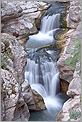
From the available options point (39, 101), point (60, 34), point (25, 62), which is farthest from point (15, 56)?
point (60, 34)

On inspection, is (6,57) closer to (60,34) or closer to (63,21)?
(60,34)

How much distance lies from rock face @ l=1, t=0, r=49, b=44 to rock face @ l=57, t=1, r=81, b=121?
0.71m

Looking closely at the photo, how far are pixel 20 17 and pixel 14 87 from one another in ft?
8.48

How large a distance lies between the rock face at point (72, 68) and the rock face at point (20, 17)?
707 millimetres

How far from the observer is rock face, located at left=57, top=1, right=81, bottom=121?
79.9 inches

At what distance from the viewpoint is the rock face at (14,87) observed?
2.54m

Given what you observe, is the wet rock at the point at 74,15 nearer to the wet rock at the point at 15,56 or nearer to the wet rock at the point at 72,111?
the wet rock at the point at 15,56

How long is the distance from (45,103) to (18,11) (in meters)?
1.45

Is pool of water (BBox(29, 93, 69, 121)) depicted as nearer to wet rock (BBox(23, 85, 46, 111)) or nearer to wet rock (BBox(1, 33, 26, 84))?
wet rock (BBox(23, 85, 46, 111))

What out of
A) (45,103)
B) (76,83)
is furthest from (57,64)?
(76,83)

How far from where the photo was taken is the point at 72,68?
11.6 feet

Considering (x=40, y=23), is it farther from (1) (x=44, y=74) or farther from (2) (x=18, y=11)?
(1) (x=44, y=74)

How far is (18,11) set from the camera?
15.1 ft

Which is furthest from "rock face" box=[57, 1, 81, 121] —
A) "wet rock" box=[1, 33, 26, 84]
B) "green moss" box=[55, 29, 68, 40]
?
"wet rock" box=[1, 33, 26, 84]
